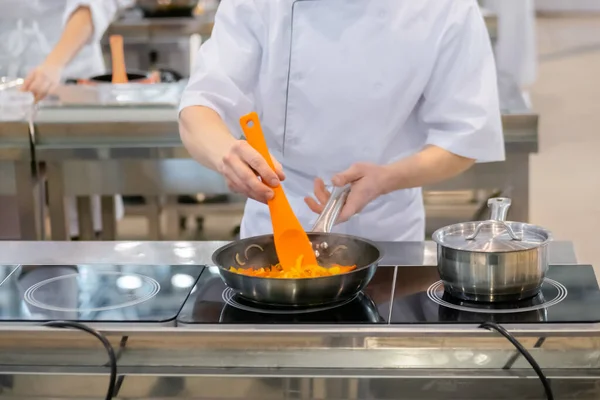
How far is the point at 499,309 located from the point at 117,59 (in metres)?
1.96

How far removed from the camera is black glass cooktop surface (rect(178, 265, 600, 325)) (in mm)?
Answer: 1229

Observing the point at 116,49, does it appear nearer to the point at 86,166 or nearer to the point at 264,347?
the point at 86,166

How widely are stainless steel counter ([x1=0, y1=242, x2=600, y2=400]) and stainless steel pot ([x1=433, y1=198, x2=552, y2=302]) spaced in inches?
3.2

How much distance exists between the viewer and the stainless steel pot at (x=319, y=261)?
1232 mm

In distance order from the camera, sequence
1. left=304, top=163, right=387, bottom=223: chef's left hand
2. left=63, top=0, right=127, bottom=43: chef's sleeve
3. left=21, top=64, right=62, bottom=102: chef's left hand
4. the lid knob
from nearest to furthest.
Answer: the lid knob, left=304, top=163, right=387, bottom=223: chef's left hand, left=21, top=64, right=62, bottom=102: chef's left hand, left=63, top=0, right=127, bottom=43: chef's sleeve

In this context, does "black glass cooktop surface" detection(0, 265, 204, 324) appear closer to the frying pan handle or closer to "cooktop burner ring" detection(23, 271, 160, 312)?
"cooktop burner ring" detection(23, 271, 160, 312)

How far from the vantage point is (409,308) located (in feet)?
4.19

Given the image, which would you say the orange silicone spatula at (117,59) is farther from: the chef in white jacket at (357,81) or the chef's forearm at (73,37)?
the chef in white jacket at (357,81)

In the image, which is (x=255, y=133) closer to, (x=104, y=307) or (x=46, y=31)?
(x=104, y=307)

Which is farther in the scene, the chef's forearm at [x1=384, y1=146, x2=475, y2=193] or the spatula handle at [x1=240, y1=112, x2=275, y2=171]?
the chef's forearm at [x1=384, y1=146, x2=475, y2=193]

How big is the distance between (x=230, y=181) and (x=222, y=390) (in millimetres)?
393

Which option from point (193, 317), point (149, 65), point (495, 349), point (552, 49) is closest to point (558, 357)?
point (495, 349)

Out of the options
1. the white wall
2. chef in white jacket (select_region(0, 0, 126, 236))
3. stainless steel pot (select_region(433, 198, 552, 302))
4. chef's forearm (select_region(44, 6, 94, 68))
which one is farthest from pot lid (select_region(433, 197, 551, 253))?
the white wall

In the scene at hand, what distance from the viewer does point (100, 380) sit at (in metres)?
1.21
